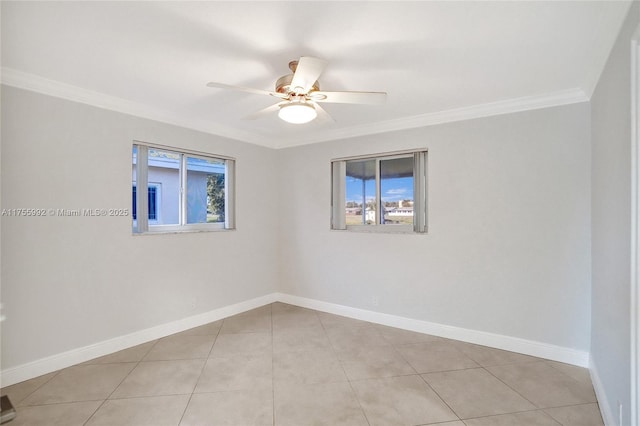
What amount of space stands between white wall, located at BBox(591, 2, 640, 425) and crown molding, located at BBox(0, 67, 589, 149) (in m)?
0.42

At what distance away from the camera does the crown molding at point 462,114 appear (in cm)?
271

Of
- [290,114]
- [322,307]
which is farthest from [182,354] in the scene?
[290,114]

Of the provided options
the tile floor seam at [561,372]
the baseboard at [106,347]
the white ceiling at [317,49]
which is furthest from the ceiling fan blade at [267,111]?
the tile floor seam at [561,372]

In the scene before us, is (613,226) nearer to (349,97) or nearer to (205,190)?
(349,97)

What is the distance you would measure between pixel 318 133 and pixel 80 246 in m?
2.87

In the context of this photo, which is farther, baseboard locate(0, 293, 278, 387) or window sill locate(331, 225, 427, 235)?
window sill locate(331, 225, 427, 235)

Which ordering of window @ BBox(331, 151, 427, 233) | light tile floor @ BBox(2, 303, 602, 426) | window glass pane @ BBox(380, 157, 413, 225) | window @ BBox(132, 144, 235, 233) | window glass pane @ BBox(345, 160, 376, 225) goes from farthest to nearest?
window glass pane @ BBox(345, 160, 376, 225) < window glass pane @ BBox(380, 157, 413, 225) < window @ BBox(331, 151, 427, 233) < window @ BBox(132, 144, 235, 233) < light tile floor @ BBox(2, 303, 602, 426)

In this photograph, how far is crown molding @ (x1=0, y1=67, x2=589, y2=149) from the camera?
2.48 metres

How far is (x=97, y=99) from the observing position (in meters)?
2.80

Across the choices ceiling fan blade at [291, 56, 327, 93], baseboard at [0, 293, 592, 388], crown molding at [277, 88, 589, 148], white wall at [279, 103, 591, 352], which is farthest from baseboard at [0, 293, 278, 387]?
ceiling fan blade at [291, 56, 327, 93]

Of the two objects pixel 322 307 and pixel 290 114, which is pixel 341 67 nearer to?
pixel 290 114

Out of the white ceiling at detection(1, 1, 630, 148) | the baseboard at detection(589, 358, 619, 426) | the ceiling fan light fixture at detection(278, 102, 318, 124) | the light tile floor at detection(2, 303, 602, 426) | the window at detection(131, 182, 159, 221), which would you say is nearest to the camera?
the white ceiling at detection(1, 1, 630, 148)

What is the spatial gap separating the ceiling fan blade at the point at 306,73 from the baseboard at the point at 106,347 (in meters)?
2.83

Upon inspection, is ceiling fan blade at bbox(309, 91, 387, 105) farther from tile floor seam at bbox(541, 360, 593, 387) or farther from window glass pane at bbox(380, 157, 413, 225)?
tile floor seam at bbox(541, 360, 593, 387)
